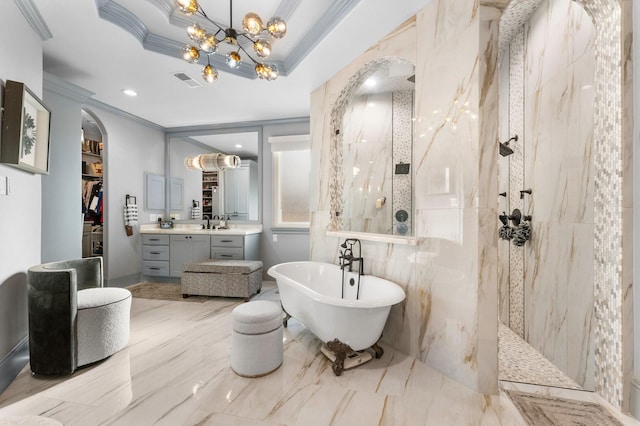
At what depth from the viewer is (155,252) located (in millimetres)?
4551

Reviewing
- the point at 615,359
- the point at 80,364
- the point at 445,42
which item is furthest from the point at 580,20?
the point at 80,364

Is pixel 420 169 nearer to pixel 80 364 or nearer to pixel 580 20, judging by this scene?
pixel 580 20

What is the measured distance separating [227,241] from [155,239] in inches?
48.3

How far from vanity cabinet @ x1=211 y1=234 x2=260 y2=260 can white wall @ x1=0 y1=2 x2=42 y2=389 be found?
2099mm

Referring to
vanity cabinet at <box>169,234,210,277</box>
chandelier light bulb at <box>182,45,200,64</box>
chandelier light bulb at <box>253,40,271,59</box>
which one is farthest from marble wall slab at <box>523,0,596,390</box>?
vanity cabinet at <box>169,234,210,277</box>

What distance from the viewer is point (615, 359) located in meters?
1.57

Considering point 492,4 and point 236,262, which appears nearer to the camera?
point 492,4

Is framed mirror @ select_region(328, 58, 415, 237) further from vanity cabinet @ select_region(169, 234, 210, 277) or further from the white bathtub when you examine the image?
vanity cabinet @ select_region(169, 234, 210, 277)

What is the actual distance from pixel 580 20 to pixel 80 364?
4067 mm

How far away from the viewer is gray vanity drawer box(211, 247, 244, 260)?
4.23 m

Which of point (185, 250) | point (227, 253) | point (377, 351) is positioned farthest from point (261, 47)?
point (185, 250)

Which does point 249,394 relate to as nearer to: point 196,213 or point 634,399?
point 634,399

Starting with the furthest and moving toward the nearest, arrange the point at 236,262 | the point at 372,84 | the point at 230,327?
the point at 236,262 < the point at 372,84 < the point at 230,327

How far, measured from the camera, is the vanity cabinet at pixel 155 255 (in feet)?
14.8
